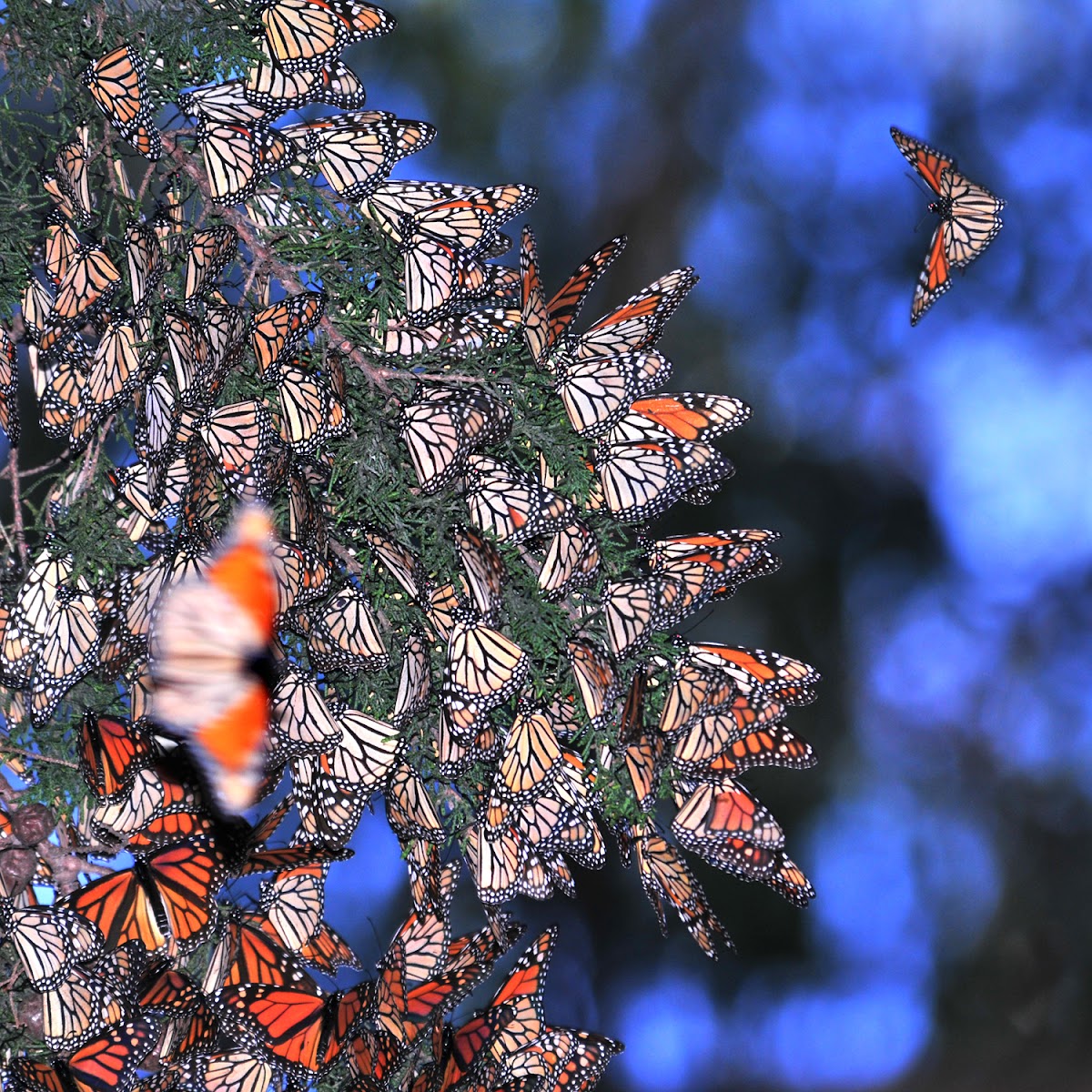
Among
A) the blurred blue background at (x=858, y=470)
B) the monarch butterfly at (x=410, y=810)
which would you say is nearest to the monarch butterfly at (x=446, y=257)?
the monarch butterfly at (x=410, y=810)

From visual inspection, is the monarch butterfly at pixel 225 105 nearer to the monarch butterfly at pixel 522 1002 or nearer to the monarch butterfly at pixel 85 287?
the monarch butterfly at pixel 85 287

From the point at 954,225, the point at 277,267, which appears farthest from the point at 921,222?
the point at 277,267

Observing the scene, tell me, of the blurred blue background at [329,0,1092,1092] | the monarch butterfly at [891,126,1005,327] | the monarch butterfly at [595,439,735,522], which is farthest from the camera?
the blurred blue background at [329,0,1092,1092]

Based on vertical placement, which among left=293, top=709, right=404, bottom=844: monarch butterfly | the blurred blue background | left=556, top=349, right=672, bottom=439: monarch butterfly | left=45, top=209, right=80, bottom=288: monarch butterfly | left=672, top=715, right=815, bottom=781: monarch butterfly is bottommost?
left=293, top=709, right=404, bottom=844: monarch butterfly

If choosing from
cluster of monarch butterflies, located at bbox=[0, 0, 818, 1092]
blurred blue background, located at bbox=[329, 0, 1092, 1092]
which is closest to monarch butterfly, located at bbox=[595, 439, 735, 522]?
cluster of monarch butterflies, located at bbox=[0, 0, 818, 1092]

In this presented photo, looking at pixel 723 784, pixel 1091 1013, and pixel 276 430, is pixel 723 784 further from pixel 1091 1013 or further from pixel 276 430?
pixel 1091 1013

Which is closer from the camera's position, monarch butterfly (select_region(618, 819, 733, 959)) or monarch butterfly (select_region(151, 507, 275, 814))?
monarch butterfly (select_region(151, 507, 275, 814))

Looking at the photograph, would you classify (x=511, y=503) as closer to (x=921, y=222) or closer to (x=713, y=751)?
(x=713, y=751)

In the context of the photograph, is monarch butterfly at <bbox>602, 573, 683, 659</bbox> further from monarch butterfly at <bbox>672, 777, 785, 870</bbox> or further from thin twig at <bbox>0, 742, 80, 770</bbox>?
thin twig at <bbox>0, 742, 80, 770</bbox>
